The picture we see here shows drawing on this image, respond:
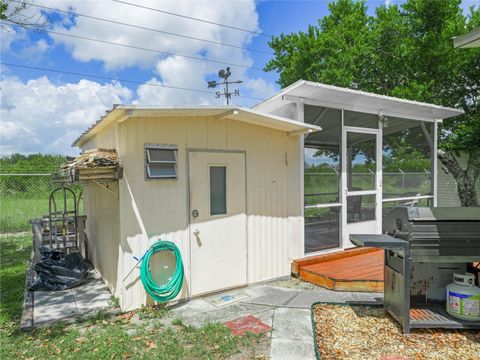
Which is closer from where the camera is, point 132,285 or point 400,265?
point 400,265

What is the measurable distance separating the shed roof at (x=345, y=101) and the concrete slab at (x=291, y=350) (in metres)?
3.09

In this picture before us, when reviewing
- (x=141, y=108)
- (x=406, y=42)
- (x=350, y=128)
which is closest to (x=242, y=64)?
Result: (x=406, y=42)

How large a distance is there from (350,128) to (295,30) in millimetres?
11345

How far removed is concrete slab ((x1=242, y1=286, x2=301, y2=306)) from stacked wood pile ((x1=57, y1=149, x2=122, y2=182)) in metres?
2.20

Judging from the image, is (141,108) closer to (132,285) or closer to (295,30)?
(132,285)

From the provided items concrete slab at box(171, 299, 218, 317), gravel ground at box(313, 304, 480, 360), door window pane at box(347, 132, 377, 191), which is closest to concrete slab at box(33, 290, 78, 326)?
concrete slab at box(171, 299, 218, 317)

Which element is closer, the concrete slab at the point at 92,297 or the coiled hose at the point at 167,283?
the coiled hose at the point at 167,283

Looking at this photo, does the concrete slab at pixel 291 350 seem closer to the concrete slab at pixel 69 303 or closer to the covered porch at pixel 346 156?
the concrete slab at pixel 69 303

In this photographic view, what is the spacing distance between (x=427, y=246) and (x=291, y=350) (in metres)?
1.52

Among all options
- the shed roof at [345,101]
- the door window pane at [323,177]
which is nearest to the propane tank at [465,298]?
the door window pane at [323,177]

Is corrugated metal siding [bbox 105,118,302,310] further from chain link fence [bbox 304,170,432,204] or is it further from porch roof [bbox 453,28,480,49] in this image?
porch roof [bbox 453,28,480,49]

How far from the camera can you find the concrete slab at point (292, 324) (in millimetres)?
2990

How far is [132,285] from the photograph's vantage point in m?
3.65

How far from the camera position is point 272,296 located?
4.07 meters
